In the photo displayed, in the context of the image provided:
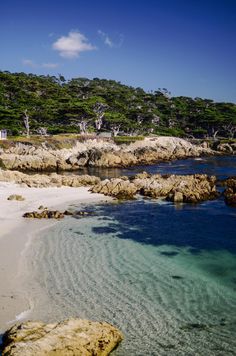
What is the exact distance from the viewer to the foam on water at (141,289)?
32.7 ft

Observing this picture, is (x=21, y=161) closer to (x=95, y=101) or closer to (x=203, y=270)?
(x=95, y=101)

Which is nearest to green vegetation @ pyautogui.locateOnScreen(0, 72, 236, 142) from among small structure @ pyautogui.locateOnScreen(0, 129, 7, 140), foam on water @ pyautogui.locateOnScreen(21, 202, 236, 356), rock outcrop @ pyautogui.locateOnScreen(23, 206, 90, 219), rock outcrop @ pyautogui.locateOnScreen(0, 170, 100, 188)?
small structure @ pyautogui.locateOnScreen(0, 129, 7, 140)

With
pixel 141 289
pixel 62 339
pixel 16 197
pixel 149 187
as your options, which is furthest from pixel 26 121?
pixel 62 339

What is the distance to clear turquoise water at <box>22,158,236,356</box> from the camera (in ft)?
33.2

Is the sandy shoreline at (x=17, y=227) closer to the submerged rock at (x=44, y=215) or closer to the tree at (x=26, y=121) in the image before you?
the submerged rock at (x=44, y=215)

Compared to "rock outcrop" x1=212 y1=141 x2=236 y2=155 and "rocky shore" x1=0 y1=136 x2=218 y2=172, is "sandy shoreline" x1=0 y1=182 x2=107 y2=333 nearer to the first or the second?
"rocky shore" x1=0 y1=136 x2=218 y2=172

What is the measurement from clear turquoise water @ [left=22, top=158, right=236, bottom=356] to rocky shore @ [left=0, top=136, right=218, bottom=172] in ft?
110

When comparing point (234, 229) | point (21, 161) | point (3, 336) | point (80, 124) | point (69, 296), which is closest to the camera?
point (3, 336)

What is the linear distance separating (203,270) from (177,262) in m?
1.24

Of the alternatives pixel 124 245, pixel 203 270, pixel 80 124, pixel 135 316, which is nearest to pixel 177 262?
pixel 203 270

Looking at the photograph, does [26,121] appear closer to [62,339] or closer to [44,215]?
[44,215]

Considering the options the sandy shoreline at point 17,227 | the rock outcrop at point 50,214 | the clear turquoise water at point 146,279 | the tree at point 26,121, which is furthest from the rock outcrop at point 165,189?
the tree at point 26,121

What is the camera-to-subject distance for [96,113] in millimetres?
78188

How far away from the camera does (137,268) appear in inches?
586
